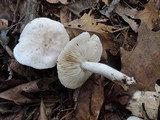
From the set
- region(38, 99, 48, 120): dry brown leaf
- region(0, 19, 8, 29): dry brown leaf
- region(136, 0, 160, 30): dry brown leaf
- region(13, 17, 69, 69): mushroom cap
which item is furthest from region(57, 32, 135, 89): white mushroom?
region(0, 19, 8, 29): dry brown leaf

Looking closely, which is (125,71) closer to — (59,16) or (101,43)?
(101,43)

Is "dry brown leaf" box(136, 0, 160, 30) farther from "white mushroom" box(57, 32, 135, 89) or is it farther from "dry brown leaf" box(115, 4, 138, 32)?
"white mushroom" box(57, 32, 135, 89)

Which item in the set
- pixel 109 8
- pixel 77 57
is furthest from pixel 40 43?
pixel 109 8

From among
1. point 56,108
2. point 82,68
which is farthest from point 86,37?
point 56,108

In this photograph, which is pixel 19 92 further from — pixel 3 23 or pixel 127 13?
pixel 127 13

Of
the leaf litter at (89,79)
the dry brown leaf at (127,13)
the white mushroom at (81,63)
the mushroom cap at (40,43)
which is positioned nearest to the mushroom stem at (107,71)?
the white mushroom at (81,63)

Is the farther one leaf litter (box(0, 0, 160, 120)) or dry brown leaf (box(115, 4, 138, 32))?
dry brown leaf (box(115, 4, 138, 32))
